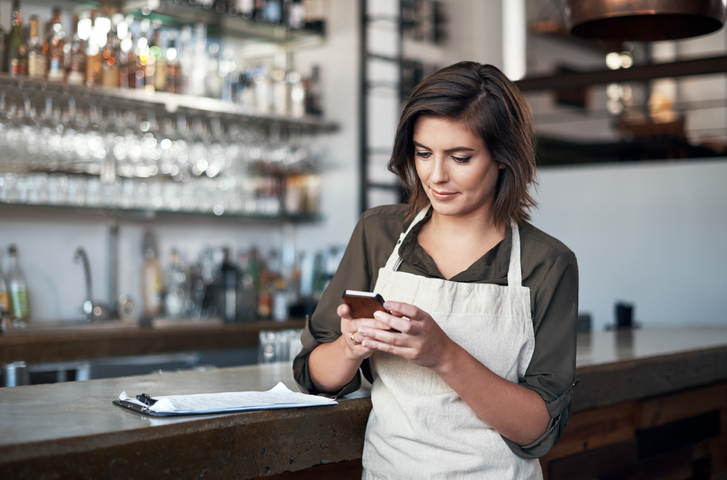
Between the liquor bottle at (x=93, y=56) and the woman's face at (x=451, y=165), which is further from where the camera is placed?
the liquor bottle at (x=93, y=56)

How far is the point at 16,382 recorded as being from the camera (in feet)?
9.49

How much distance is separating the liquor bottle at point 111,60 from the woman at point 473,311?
2401 mm

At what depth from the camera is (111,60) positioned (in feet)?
11.3

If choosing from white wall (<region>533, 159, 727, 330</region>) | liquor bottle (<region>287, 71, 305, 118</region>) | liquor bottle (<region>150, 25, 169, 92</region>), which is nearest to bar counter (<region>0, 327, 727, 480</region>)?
white wall (<region>533, 159, 727, 330</region>)

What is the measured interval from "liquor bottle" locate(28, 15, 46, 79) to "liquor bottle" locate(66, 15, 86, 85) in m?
0.12

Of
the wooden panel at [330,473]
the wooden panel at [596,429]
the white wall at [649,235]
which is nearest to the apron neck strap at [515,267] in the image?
the wooden panel at [330,473]

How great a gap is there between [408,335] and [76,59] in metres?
2.74

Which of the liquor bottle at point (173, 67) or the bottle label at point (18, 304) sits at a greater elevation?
the liquor bottle at point (173, 67)

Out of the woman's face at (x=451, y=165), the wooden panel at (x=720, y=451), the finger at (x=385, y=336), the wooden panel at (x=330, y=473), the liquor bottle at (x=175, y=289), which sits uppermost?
the woman's face at (x=451, y=165)

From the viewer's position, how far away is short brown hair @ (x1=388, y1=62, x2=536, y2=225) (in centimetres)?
125

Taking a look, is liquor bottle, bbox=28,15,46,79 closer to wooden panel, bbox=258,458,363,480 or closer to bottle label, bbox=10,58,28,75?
bottle label, bbox=10,58,28,75

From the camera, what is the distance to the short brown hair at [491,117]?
125 cm

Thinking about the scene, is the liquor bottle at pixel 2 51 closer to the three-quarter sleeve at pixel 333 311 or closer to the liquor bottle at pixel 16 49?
the liquor bottle at pixel 16 49

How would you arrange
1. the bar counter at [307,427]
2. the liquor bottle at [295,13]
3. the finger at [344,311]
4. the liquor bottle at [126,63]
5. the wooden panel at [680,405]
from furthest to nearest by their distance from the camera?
the liquor bottle at [295,13] → the liquor bottle at [126,63] → the wooden panel at [680,405] → the finger at [344,311] → the bar counter at [307,427]
